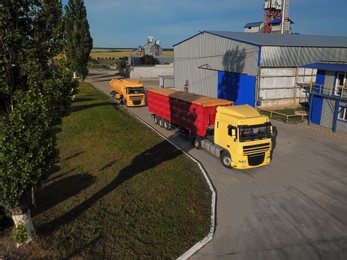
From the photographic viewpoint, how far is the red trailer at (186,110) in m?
17.6

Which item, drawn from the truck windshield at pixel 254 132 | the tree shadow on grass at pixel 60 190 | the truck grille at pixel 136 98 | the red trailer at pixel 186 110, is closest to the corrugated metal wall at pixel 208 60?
the truck grille at pixel 136 98

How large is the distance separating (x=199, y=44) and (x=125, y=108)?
1564cm

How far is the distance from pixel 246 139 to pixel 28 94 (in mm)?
10379

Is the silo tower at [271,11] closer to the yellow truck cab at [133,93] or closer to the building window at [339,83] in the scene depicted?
the yellow truck cab at [133,93]

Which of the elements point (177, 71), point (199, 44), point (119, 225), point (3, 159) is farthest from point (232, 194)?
point (177, 71)

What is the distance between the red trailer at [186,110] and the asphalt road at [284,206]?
6.30 feet

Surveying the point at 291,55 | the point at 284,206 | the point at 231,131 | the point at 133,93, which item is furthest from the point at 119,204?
the point at 291,55

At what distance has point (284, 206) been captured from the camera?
1202cm

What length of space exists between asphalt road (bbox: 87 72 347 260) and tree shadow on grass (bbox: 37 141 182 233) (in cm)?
157

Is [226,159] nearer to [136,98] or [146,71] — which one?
[136,98]

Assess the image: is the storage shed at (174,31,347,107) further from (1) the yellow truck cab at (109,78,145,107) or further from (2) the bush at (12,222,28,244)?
(2) the bush at (12,222,28,244)

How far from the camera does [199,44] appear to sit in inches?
1620

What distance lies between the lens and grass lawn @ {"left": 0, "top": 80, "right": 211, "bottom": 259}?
9141 millimetres

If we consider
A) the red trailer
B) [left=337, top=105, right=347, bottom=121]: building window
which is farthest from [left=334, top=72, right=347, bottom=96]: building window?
the red trailer
